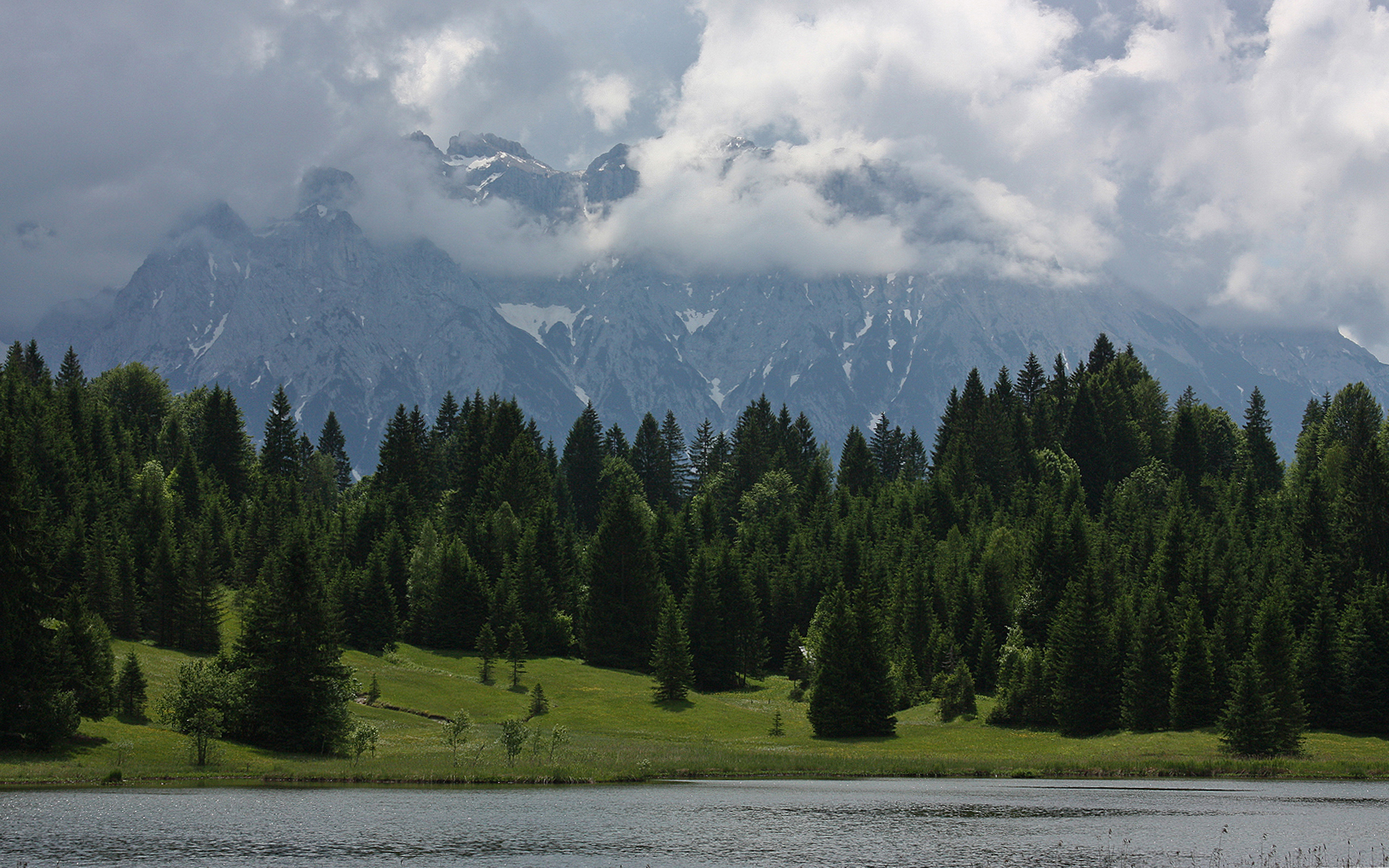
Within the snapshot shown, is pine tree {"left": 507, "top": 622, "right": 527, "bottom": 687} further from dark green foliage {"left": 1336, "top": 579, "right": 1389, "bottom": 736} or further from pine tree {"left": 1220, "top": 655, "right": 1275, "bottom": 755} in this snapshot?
dark green foliage {"left": 1336, "top": 579, "right": 1389, "bottom": 736}

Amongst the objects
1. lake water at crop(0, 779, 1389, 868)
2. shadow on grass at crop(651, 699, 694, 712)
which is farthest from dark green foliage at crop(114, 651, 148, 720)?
shadow on grass at crop(651, 699, 694, 712)

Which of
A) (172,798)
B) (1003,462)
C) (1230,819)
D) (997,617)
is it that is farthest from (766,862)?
(1003,462)

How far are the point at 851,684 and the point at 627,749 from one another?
24397 millimetres


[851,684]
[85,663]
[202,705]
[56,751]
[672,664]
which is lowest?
[56,751]

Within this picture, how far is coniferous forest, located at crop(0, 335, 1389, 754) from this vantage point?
78062 mm

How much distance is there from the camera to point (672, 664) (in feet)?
396

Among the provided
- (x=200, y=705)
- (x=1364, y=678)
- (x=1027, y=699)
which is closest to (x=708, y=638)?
(x=1027, y=699)

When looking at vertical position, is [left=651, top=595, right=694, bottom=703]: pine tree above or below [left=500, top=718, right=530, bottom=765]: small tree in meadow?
above

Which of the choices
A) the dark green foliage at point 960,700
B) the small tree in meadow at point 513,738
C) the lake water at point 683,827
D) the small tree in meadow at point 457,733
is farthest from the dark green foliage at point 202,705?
the dark green foliage at point 960,700

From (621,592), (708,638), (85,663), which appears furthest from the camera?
(621,592)

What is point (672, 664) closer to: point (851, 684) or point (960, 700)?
point (851, 684)

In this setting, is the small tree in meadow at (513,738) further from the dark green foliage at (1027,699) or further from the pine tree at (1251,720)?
the pine tree at (1251,720)

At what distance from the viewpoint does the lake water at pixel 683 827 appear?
44.7m

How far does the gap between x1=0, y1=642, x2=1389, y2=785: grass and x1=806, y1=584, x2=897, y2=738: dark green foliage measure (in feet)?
8.11
